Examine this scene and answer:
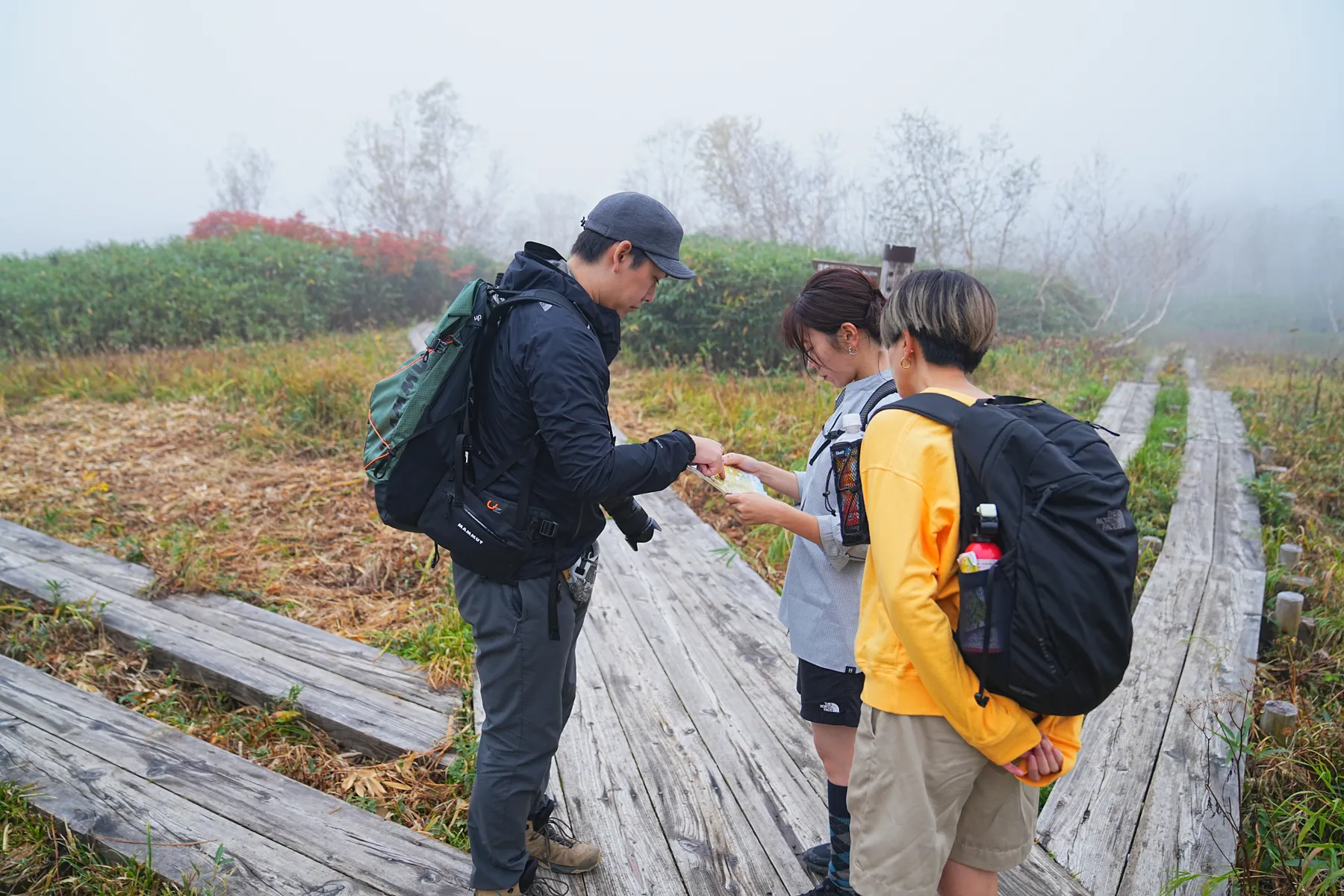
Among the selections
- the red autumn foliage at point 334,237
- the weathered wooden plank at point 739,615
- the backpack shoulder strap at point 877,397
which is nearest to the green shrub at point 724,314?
the weathered wooden plank at point 739,615

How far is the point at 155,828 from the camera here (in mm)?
2494

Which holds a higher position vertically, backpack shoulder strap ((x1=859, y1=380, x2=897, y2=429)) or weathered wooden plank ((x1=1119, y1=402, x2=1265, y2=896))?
backpack shoulder strap ((x1=859, y1=380, x2=897, y2=429))

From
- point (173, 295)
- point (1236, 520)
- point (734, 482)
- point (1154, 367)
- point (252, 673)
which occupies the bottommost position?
point (252, 673)

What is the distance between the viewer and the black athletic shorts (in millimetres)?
2021

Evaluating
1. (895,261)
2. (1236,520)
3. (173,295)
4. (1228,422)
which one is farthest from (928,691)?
(173,295)

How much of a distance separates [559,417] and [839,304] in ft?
2.68

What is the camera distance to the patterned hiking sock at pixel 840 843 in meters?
2.14

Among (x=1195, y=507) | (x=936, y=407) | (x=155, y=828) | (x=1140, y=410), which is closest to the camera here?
(x=936, y=407)

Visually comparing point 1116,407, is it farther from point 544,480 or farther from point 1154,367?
point 544,480

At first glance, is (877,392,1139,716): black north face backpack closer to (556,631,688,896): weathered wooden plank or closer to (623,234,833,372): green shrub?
(556,631,688,896): weathered wooden plank

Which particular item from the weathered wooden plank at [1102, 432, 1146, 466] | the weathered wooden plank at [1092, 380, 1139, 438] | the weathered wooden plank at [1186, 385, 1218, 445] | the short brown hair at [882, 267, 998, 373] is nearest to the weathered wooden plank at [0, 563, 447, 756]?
the short brown hair at [882, 267, 998, 373]

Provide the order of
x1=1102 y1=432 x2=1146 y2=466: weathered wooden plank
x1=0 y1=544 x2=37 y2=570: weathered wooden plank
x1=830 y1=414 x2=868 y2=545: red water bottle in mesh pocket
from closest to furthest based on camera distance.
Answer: x1=830 y1=414 x2=868 y2=545: red water bottle in mesh pocket → x1=0 y1=544 x2=37 y2=570: weathered wooden plank → x1=1102 y1=432 x2=1146 y2=466: weathered wooden plank

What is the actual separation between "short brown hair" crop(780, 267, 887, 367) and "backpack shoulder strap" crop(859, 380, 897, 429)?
0.16 meters

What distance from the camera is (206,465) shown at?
6625 mm
